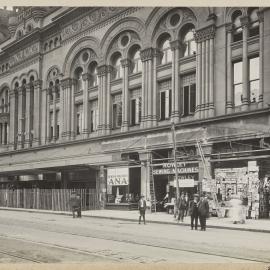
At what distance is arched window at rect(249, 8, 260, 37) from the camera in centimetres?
2988

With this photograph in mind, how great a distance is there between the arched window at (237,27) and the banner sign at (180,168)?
26.1ft

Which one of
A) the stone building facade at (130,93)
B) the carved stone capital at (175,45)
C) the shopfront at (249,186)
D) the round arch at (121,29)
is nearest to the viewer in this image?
the shopfront at (249,186)

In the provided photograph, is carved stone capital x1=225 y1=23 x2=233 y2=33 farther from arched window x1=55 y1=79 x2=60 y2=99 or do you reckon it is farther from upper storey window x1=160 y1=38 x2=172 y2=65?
arched window x1=55 y1=79 x2=60 y2=99

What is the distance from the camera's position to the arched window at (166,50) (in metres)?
35.9

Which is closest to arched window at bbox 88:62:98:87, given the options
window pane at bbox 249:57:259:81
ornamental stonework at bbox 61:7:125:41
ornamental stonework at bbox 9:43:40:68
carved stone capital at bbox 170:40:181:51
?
ornamental stonework at bbox 61:7:125:41

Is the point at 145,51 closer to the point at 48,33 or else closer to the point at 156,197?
the point at 156,197

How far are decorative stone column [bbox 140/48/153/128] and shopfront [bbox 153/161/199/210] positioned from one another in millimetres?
3517

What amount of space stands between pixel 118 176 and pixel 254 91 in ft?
40.3

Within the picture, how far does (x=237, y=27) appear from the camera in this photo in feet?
102

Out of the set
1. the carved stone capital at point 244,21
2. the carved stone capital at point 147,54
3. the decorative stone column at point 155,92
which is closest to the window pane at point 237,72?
the carved stone capital at point 244,21

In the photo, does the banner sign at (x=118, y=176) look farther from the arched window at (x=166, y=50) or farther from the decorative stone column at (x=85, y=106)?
the arched window at (x=166, y=50)

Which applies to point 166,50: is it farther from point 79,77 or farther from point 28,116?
point 28,116

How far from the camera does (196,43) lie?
33281mm

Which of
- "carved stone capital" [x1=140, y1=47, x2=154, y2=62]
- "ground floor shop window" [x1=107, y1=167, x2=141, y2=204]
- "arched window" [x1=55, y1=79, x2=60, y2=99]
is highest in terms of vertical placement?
"carved stone capital" [x1=140, y1=47, x2=154, y2=62]
